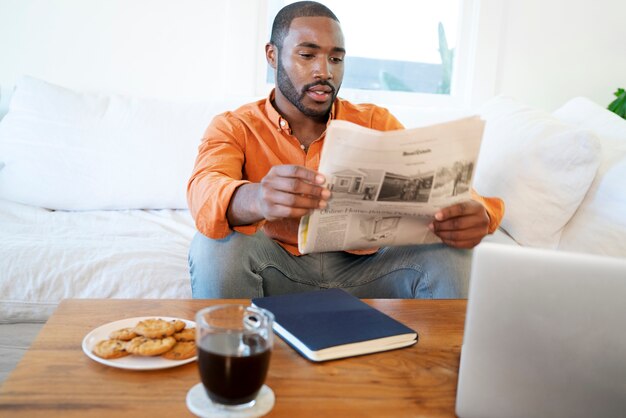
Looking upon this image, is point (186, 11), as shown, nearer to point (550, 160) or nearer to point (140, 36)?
point (140, 36)

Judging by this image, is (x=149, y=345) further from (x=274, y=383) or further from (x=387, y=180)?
(x=387, y=180)

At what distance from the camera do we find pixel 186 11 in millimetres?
2311

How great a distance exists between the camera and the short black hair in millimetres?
1573

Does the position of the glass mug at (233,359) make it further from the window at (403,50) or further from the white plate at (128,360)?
the window at (403,50)

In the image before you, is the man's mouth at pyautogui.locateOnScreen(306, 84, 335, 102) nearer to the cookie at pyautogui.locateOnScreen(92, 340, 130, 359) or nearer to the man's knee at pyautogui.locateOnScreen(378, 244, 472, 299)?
the man's knee at pyautogui.locateOnScreen(378, 244, 472, 299)

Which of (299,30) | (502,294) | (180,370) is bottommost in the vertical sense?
(180,370)

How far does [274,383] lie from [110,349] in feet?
0.72

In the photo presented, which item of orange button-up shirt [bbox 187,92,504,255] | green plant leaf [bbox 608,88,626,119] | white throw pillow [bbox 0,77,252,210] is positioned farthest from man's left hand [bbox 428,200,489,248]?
green plant leaf [bbox 608,88,626,119]

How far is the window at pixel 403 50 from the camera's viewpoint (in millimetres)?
2551

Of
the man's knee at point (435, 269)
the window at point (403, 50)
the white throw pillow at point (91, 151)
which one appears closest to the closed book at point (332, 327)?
the man's knee at point (435, 269)

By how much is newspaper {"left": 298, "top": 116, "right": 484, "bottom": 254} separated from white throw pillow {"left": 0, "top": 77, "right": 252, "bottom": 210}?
38.7 inches

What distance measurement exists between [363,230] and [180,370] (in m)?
Answer: 0.49

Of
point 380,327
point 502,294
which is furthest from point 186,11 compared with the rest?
point 502,294

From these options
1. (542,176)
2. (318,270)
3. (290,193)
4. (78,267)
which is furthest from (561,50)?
(78,267)
